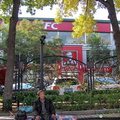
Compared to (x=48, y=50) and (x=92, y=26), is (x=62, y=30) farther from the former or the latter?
(x=92, y=26)

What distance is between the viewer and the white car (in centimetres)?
1042

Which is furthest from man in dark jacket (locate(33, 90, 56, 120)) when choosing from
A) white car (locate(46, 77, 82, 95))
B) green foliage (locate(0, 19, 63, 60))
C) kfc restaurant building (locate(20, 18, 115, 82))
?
kfc restaurant building (locate(20, 18, 115, 82))

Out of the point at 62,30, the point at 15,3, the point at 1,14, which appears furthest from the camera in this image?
the point at 62,30

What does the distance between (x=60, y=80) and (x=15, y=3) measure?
506 cm

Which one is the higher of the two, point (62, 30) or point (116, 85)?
point (62, 30)

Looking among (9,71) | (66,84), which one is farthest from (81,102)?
(9,71)

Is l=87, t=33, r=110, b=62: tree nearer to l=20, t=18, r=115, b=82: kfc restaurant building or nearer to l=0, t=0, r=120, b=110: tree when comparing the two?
l=20, t=18, r=115, b=82: kfc restaurant building

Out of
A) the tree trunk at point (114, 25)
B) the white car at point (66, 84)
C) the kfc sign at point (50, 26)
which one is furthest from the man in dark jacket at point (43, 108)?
the kfc sign at point (50, 26)

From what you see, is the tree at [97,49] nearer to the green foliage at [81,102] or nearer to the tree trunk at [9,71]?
the green foliage at [81,102]

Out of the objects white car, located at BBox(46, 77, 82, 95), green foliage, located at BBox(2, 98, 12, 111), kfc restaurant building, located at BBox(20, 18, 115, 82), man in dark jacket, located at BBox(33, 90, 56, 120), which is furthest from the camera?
kfc restaurant building, located at BBox(20, 18, 115, 82)

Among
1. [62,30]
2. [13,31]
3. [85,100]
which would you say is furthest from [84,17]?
[62,30]

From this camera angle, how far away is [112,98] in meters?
7.98

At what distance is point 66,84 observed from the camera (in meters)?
10.4

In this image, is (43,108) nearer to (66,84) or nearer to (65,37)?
(66,84)
